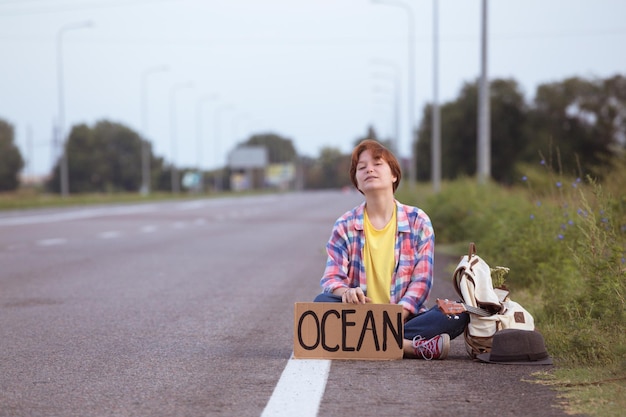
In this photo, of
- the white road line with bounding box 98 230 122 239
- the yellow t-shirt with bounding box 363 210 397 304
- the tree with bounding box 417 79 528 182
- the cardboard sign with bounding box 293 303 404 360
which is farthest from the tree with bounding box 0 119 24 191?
the cardboard sign with bounding box 293 303 404 360

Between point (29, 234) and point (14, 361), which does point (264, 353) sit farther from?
point (29, 234)

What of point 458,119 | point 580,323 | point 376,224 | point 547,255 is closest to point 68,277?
point 547,255

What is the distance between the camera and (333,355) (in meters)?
6.79

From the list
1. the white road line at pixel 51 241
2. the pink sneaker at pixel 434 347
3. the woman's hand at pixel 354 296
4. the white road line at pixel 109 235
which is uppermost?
the woman's hand at pixel 354 296

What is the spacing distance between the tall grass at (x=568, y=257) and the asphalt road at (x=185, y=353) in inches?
22.5

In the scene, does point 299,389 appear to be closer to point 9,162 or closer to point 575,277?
point 575,277

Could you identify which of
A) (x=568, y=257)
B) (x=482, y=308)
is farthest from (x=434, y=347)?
(x=568, y=257)

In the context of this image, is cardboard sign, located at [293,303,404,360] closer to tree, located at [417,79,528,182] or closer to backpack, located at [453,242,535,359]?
backpack, located at [453,242,535,359]

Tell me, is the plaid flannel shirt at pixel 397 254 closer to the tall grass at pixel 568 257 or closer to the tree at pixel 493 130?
the tall grass at pixel 568 257

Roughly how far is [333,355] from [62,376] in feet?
5.47

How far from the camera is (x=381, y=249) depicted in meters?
7.03

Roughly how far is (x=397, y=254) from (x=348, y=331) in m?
0.64

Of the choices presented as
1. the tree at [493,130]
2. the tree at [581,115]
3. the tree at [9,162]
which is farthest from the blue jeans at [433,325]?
the tree at [9,162]

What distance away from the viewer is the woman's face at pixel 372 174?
701 centimetres
